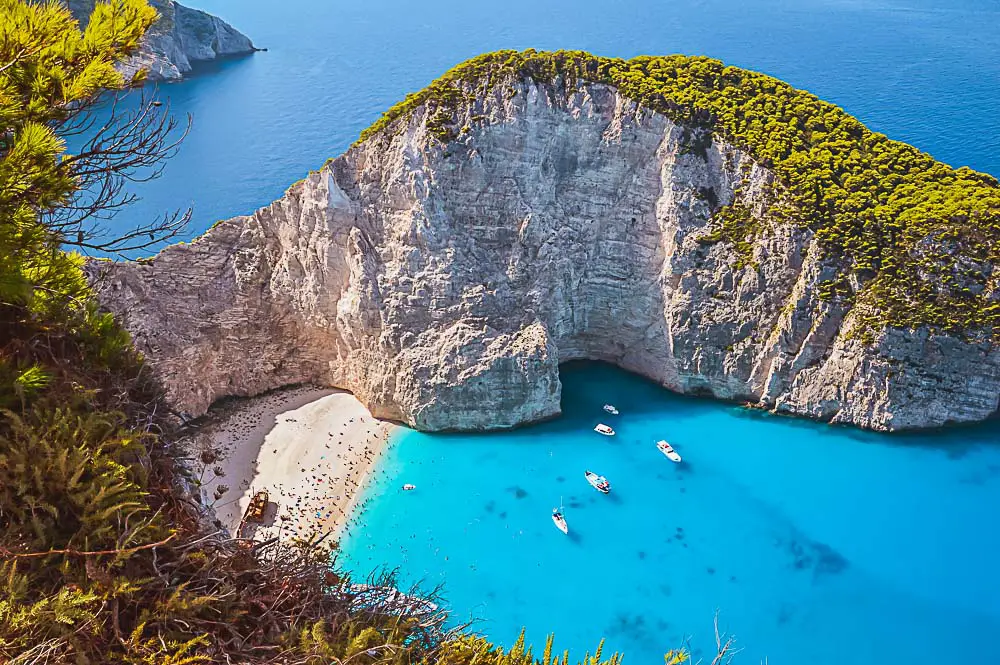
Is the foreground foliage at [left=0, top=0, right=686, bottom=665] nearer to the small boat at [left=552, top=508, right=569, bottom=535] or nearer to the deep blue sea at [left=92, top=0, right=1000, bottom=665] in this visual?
the deep blue sea at [left=92, top=0, right=1000, bottom=665]

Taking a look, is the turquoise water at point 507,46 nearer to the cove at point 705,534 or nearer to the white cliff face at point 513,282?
the white cliff face at point 513,282

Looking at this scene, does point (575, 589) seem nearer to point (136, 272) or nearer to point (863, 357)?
point (863, 357)

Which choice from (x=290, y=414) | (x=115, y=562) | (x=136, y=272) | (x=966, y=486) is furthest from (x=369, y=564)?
(x=966, y=486)

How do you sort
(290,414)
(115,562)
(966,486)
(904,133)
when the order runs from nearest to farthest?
(115,562) < (966,486) < (290,414) < (904,133)

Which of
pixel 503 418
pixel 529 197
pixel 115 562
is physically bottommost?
pixel 503 418

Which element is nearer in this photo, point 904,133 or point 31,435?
point 31,435

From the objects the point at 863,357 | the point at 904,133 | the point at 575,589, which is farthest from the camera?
the point at 904,133

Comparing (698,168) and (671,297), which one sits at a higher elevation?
(698,168)

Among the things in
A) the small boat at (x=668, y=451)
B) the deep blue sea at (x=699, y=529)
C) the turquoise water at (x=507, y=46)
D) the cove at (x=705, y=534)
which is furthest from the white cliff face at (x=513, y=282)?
the turquoise water at (x=507, y=46)
